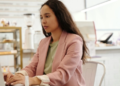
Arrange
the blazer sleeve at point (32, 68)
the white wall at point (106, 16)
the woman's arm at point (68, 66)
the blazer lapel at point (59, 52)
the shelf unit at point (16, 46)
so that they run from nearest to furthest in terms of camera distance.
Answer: the woman's arm at point (68, 66) → the blazer lapel at point (59, 52) → the blazer sleeve at point (32, 68) → the shelf unit at point (16, 46) → the white wall at point (106, 16)

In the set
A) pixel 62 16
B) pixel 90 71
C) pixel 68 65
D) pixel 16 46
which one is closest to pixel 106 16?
pixel 16 46

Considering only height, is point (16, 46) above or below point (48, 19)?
below

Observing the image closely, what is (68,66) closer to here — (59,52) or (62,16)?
(59,52)

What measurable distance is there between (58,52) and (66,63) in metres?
0.11

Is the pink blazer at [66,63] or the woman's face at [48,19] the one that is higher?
the woman's face at [48,19]

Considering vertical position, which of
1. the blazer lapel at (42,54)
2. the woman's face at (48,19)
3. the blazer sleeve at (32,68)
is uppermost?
the woman's face at (48,19)

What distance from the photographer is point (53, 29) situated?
1.11 m

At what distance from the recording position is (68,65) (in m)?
0.99

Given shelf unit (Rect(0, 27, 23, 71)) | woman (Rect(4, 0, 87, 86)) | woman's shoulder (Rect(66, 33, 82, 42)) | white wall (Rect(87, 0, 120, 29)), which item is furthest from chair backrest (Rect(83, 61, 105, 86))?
white wall (Rect(87, 0, 120, 29))

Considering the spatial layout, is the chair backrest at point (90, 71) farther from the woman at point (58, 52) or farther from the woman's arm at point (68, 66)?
the woman's arm at point (68, 66)

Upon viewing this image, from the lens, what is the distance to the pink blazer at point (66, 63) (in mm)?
946

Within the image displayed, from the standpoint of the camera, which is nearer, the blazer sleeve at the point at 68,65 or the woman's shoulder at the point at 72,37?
the blazer sleeve at the point at 68,65

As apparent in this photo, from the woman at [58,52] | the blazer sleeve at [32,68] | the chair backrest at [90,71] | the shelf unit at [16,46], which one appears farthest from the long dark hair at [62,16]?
the shelf unit at [16,46]

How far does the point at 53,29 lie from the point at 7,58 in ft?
6.94
